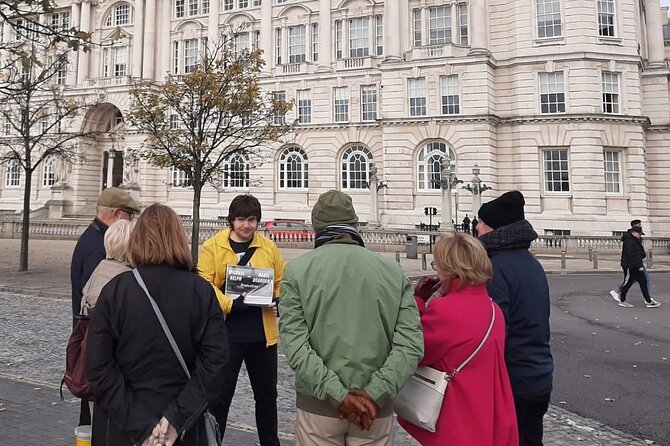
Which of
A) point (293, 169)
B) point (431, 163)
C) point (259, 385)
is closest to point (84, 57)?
point (293, 169)

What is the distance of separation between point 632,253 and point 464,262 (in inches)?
473

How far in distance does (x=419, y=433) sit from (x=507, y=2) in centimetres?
3780

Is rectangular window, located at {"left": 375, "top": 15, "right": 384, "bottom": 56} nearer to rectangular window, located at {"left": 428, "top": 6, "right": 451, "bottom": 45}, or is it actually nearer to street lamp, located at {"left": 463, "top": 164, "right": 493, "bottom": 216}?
rectangular window, located at {"left": 428, "top": 6, "right": 451, "bottom": 45}

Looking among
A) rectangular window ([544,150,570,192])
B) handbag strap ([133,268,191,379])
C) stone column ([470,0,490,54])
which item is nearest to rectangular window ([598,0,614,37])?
stone column ([470,0,490,54])

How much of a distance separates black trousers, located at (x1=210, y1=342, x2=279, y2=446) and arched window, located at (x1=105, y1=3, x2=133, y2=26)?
49.7 metres

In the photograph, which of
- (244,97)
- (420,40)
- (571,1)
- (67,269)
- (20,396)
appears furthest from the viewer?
(420,40)

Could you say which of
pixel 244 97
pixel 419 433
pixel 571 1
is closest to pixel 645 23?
pixel 571 1

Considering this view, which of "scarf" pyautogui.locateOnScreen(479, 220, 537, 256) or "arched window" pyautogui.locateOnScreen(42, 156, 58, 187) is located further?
"arched window" pyautogui.locateOnScreen(42, 156, 58, 187)

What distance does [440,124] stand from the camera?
3372 cm

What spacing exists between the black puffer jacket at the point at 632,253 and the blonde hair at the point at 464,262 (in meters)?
11.8

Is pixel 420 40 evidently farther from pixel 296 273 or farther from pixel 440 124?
pixel 296 273

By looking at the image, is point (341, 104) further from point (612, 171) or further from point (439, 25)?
point (612, 171)

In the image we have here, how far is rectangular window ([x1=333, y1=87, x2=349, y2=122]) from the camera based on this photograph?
3838 centimetres

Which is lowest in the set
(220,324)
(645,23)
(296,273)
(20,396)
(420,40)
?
(20,396)
